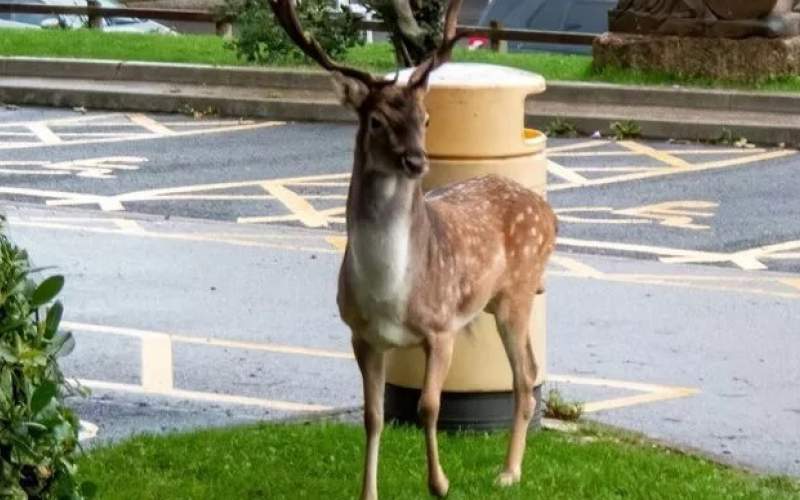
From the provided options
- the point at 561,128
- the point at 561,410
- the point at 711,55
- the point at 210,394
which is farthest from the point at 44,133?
the point at 561,410

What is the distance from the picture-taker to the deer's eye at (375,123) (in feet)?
17.6

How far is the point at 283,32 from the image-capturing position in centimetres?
1848

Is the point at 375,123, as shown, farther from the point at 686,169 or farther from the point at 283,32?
the point at 283,32

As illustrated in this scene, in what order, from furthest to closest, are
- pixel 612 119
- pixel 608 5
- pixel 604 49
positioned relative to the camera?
1. pixel 608 5
2. pixel 604 49
3. pixel 612 119

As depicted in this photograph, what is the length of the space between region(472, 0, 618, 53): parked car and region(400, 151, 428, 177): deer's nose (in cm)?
1672

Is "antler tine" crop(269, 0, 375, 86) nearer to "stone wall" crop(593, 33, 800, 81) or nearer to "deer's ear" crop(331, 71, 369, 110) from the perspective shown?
"deer's ear" crop(331, 71, 369, 110)

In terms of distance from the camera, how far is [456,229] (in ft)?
19.7

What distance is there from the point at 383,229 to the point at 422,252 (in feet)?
0.76

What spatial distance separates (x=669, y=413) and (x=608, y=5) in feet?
49.4

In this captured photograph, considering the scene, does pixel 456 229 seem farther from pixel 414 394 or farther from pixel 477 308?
pixel 414 394

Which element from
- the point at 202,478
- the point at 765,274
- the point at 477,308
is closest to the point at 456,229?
the point at 477,308

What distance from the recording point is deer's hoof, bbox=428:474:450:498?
5.97 metres

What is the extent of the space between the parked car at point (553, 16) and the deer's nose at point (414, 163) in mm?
16722

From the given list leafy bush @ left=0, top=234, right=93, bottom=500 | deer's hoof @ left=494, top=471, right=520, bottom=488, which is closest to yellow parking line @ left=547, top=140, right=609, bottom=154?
deer's hoof @ left=494, top=471, right=520, bottom=488
